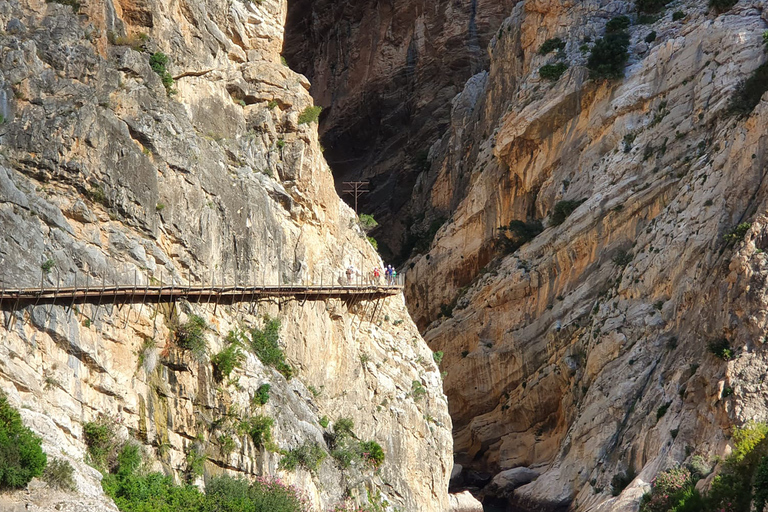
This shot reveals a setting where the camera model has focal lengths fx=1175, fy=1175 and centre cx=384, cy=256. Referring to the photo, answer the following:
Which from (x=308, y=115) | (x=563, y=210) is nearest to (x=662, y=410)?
(x=563, y=210)

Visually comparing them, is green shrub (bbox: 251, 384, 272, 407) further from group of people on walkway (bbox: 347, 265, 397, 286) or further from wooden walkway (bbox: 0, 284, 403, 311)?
group of people on walkway (bbox: 347, 265, 397, 286)

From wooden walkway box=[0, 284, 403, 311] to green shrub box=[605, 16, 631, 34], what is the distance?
21417mm

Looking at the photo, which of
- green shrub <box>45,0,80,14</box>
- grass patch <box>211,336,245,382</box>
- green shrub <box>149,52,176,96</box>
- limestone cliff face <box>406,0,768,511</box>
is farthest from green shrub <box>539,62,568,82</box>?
grass patch <box>211,336,245,382</box>

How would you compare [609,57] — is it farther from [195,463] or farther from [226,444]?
[195,463]

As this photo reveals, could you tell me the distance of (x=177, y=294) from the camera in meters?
37.0

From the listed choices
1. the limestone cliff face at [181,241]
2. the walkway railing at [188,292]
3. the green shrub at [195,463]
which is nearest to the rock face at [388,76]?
the walkway railing at [188,292]

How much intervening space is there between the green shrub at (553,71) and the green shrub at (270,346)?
79.1 feet

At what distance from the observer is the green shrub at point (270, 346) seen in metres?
38.6

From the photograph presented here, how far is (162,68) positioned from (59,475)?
15.5 metres

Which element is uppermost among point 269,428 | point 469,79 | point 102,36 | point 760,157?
point 469,79

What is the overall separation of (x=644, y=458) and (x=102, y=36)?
23922 millimetres

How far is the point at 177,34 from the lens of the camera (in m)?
40.7

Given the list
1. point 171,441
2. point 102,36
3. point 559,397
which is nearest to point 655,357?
point 559,397

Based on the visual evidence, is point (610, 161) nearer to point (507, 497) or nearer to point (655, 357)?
point (655, 357)
